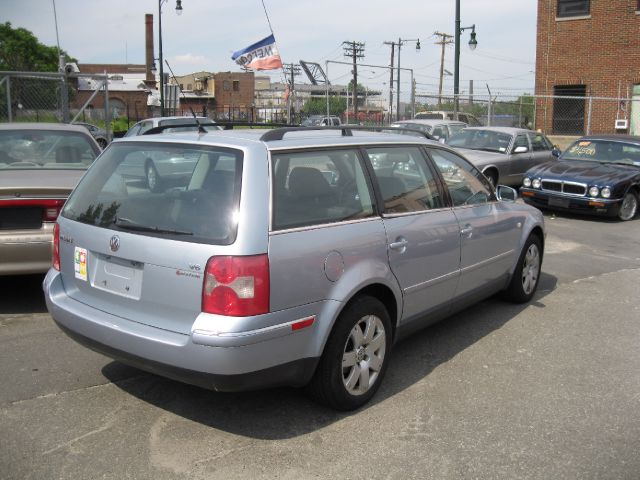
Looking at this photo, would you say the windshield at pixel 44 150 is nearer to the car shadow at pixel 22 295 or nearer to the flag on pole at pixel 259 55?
the car shadow at pixel 22 295

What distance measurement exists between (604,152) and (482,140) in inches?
115

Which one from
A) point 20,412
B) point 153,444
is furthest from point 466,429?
point 20,412

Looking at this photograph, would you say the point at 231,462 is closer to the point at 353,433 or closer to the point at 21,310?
the point at 353,433

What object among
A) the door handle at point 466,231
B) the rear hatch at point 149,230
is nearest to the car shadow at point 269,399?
the rear hatch at point 149,230

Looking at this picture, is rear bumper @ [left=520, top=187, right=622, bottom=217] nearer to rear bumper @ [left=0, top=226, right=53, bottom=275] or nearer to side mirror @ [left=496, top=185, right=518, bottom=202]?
side mirror @ [left=496, top=185, right=518, bottom=202]

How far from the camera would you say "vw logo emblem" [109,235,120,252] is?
347 cm

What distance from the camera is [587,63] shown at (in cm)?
2477

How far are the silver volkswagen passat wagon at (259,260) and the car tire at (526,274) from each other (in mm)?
1555

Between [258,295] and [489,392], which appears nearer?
[258,295]

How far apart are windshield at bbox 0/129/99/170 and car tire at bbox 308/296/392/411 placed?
4082 mm

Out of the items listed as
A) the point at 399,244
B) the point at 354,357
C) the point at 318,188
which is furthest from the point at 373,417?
the point at 318,188

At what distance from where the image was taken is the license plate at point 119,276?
3.39 meters

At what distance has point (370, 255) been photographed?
3.75 meters

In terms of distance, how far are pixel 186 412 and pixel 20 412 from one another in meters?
0.96
